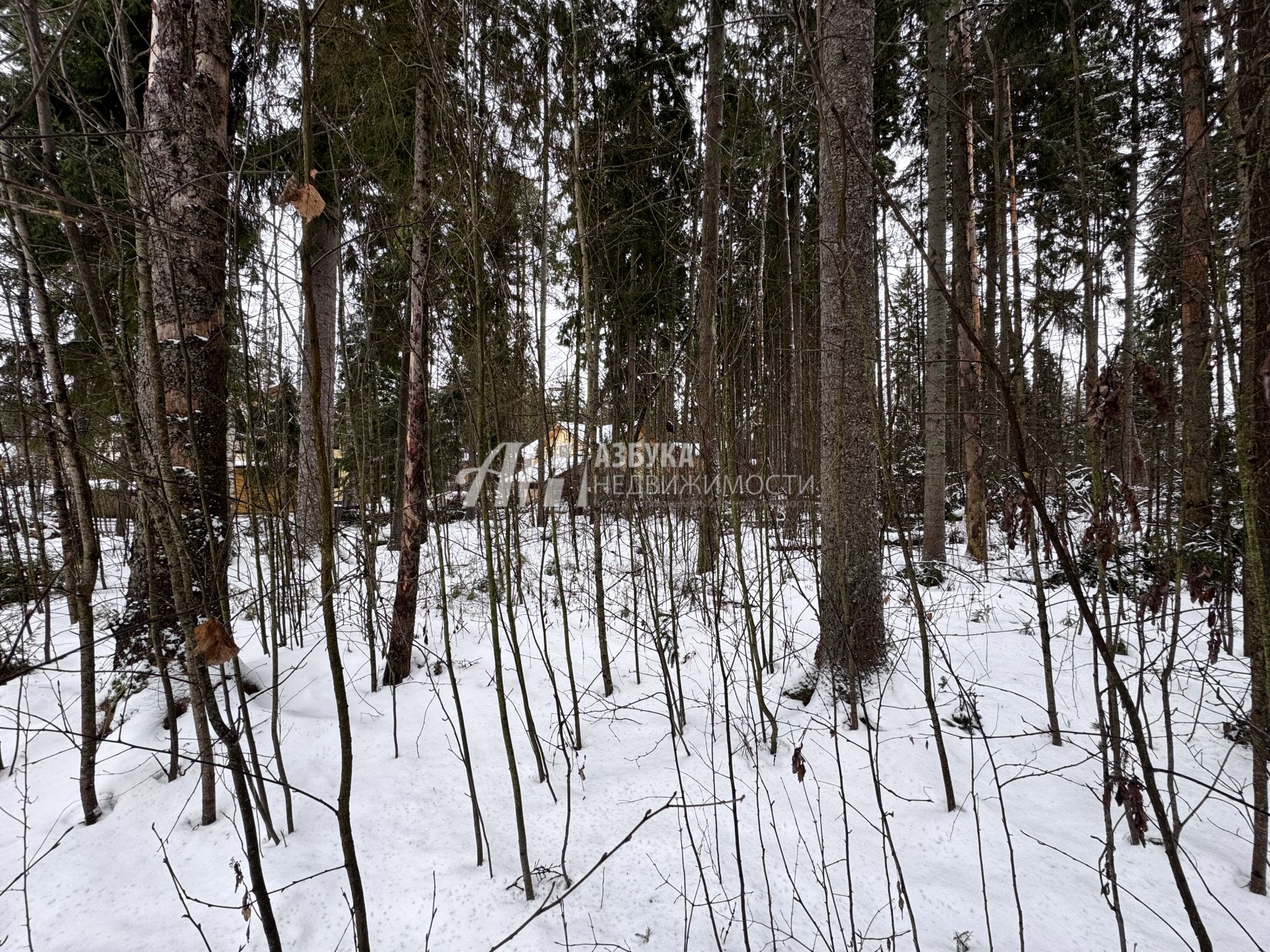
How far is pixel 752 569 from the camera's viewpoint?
21.3ft

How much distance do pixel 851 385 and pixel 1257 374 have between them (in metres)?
1.58

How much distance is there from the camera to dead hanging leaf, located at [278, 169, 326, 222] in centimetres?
99

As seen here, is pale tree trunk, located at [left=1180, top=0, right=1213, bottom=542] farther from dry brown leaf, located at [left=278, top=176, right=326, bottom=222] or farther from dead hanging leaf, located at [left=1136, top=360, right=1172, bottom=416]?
dry brown leaf, located at [left=278, top=176, right=326, bottom=222]

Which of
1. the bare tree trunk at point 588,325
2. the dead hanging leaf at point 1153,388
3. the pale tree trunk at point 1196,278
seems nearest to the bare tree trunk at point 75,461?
the bare tree trunk at point 588,325

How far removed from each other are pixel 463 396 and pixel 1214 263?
255 centimetres

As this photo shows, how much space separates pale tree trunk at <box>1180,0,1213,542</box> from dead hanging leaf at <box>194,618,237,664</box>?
2.00m

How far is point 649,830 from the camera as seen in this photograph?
2178 millimetres

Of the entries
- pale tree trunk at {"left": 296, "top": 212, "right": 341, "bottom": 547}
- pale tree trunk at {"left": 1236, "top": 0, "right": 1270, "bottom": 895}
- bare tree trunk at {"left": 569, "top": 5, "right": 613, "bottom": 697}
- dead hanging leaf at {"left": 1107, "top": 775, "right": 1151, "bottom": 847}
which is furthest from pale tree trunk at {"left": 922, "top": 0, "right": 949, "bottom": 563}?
pale tree trunk at {"left": 296, "top": 212, "right": 341, "bottom": 547}

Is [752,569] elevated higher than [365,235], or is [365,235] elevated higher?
[365,235]

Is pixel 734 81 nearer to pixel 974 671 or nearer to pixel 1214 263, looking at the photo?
pixel 1214 263

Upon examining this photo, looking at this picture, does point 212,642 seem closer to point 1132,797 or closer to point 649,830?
point 649,830

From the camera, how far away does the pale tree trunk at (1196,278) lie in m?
1.63

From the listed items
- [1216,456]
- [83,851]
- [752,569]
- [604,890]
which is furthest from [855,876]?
[752,569]

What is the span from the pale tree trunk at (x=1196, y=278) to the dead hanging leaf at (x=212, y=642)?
200 centimetres
